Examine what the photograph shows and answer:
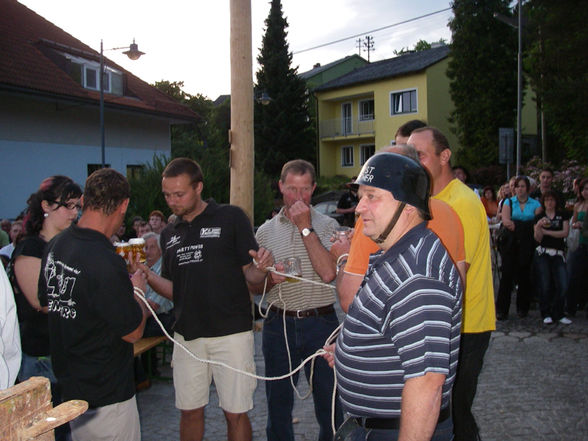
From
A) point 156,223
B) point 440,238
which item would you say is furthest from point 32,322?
point 156,223

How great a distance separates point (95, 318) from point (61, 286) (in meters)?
0.25

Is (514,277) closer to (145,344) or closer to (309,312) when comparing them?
(309,312)

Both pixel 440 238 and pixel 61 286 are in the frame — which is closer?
pixel 440 238

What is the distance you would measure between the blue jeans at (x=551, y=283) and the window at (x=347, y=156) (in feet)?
106

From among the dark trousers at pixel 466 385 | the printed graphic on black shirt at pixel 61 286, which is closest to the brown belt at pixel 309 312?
the dark trousers at pixel 466 385

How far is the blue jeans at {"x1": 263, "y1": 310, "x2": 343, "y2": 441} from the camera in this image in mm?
3619

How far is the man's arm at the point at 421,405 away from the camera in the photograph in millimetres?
1655

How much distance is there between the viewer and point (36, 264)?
10.7ft

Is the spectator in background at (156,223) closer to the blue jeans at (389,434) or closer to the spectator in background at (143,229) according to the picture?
the spectator in background at (143,229)

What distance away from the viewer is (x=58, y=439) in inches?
133

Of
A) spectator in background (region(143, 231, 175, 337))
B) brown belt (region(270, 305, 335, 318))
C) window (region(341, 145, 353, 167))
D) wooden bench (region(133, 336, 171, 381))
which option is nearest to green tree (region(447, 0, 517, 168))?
window (region(341, 145, 353, 167))

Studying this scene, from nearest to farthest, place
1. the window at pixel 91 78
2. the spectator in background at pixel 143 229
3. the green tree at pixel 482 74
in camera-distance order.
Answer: the spectator in background at pixel 143 229 → the window at pixel 91 78 → the green tree at pixel 482 74

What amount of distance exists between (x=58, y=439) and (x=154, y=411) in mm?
1736

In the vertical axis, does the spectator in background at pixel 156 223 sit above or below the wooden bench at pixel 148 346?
above
